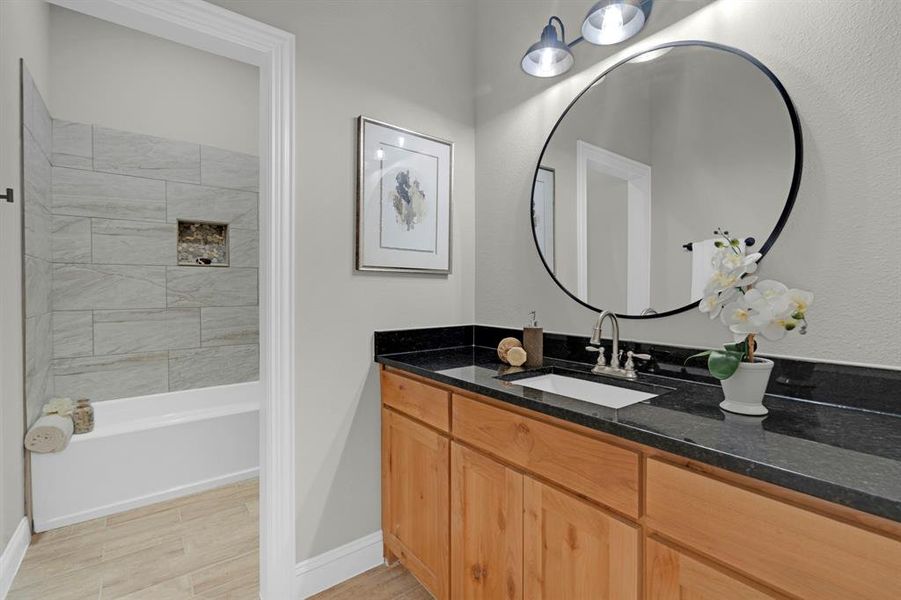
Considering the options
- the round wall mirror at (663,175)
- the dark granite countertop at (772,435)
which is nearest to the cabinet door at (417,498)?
the dark granite countertop at (772,435)

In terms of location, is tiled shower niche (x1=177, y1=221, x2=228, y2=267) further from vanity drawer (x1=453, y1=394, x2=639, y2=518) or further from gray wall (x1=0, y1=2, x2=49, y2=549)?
vanity drawer (x1=453, y1=394, x2=639, y2=518)

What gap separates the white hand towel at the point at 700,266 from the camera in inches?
54.1

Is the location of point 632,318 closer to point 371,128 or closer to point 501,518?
point 501,518

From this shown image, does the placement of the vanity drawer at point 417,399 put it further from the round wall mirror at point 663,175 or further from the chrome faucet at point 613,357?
the round wall mirror at point 663,175

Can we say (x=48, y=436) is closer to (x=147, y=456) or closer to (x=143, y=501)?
(x=147, y=456)

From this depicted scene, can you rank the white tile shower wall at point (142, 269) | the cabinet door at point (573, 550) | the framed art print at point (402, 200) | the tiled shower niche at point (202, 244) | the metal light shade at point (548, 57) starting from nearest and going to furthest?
the cabinet door at point (573, 550), the metal light shade at point (548, 57), the framed art print at point (402, 200), the white tile shower wall at point (142, 269), the tiled shower niche at point (202, 244)

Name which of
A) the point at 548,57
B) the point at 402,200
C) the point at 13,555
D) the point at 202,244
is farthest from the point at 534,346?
the point at 202,244

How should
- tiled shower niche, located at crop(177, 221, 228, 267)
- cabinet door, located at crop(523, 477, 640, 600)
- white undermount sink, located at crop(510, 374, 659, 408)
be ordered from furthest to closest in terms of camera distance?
1. tiled shower niche, located at crop(177, 221, 228, 267)
2. white undermount sink, located at crop(510, 374, 659, 408)
3. cabinet door, located at crop(523, 477, 640, 600)

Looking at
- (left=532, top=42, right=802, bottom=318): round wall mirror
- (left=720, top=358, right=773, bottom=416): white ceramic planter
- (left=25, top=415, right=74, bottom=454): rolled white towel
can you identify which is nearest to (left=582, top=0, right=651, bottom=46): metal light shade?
(left=532, top=42, right=802, bottom=318): round wall mirror

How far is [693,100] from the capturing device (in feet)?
4.62

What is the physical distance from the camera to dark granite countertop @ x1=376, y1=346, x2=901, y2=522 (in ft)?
2.21

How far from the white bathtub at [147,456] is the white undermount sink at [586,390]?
2.11 meters

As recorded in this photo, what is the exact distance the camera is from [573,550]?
1085 millimetres

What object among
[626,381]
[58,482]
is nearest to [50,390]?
[58,482]
